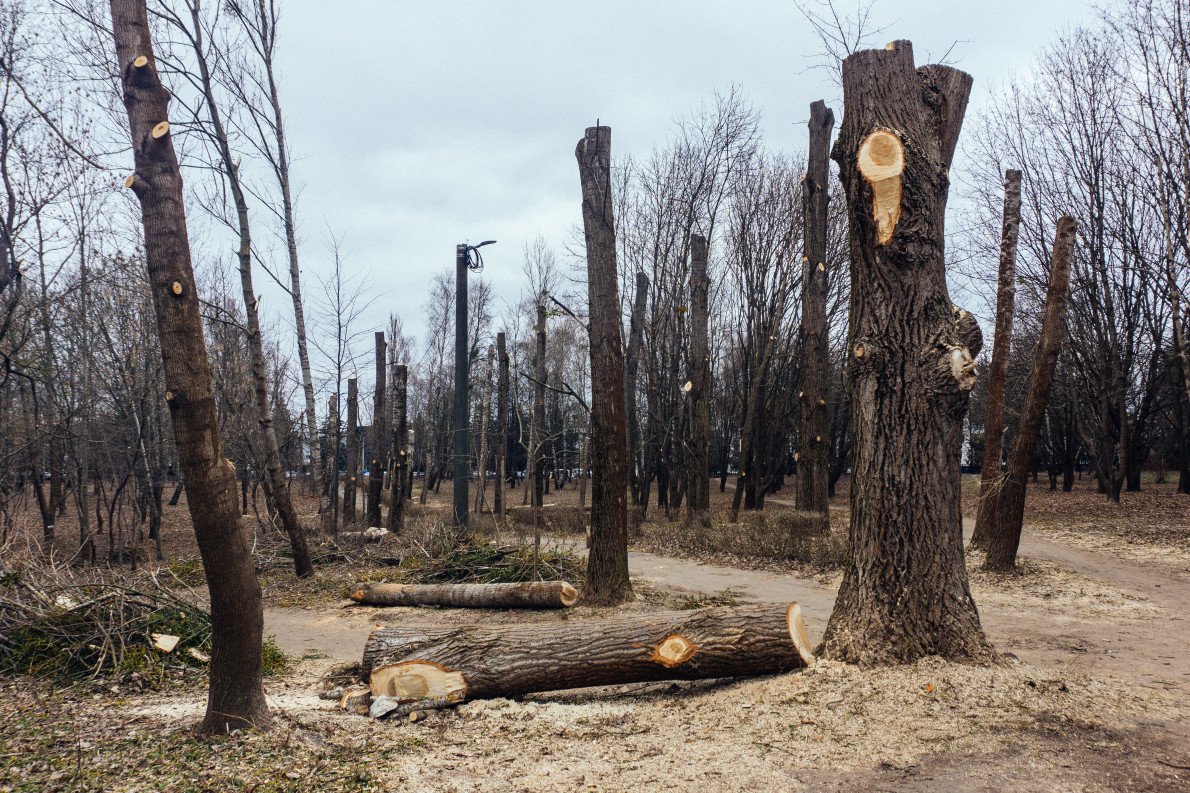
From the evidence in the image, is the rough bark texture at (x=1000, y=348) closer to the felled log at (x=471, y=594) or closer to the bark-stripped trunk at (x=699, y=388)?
the felled log at (x=471, y=594)

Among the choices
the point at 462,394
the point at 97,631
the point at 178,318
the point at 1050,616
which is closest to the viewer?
the point at 178,318

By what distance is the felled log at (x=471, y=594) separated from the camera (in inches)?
344

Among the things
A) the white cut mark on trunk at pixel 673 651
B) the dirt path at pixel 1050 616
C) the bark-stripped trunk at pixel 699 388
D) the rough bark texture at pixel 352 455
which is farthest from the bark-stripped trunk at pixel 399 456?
the white cut mark on trunk at pixel 673 651

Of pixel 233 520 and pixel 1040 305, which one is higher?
pixel 1040 305

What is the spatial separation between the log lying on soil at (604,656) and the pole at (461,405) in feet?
28.2

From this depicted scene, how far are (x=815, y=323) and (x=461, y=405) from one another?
7.51 m

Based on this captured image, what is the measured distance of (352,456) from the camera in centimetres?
2253

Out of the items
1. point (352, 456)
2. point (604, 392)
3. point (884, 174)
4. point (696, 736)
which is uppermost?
point (884, 174)

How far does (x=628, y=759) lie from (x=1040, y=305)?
25.3 meters

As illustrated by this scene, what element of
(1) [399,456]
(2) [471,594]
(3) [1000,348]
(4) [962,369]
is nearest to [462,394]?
(1) [399,456]

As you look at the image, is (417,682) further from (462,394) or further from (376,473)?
(376,473)

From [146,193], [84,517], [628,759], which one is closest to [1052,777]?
[628,759]

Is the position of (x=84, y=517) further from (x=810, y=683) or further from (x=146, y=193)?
(x=810, y=683)

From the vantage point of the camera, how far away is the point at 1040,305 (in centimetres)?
2461
